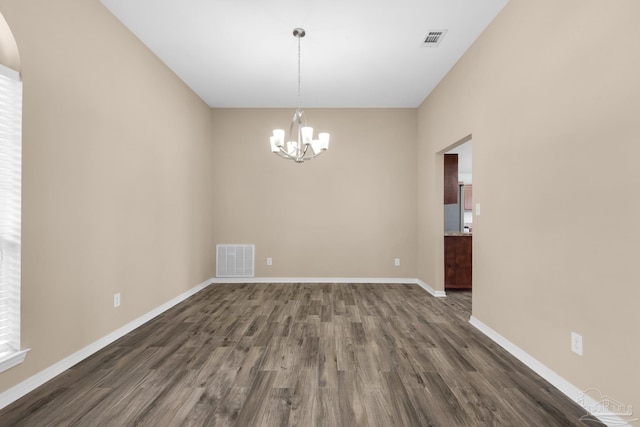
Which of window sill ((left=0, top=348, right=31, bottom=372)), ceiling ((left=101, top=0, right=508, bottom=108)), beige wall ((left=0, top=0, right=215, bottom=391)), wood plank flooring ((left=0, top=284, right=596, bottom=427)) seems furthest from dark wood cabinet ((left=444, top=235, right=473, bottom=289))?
window sill ((left=0, top=348, right=31, bottom=372))

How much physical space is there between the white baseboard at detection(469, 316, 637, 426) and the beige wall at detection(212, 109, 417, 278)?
2616mm

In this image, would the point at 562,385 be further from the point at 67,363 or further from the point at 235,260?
the point at 235,260

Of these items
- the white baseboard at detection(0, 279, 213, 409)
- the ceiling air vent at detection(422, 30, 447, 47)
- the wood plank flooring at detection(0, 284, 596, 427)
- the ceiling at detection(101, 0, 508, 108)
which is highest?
the ceiling at detection(101, 0, 508, 108)

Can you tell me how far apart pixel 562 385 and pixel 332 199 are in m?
3.88

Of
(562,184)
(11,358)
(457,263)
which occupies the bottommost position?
(11,358)

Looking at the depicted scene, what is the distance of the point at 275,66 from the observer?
12.8 ft

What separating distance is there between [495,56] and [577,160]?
1.49m

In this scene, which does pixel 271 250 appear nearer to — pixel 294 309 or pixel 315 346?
pixel 294 309

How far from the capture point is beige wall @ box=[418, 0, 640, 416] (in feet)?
5.39

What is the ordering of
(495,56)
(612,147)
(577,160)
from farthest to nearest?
1. (495,56)
2. (577,160)
3. (612,147)

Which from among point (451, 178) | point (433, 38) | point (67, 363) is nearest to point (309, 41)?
point (433, 38)

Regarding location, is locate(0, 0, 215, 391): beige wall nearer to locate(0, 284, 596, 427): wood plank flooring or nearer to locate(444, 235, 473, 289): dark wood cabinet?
locate(0, 284, 596, 427): wood plank flooring

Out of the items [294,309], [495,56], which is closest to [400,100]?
[495,56]

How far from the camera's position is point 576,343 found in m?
1.95
